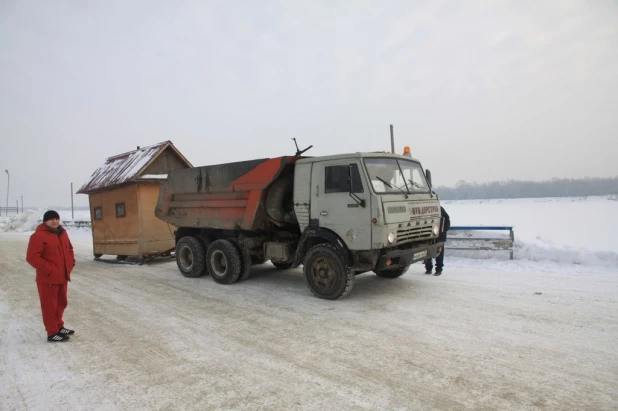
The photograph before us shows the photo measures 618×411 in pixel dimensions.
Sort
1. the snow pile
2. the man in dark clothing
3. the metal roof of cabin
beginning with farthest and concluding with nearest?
the snow pile, the metal roof of cabin, the man in dark clothing

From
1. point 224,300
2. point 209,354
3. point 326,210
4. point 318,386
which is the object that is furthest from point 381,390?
point 224,300

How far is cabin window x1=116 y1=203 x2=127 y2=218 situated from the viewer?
11.9 meters

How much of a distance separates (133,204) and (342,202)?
8.18 meters

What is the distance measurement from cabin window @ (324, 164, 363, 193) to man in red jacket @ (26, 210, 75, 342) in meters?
4.09

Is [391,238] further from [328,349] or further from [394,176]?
[328,349]

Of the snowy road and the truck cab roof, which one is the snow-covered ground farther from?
the truck cab roof

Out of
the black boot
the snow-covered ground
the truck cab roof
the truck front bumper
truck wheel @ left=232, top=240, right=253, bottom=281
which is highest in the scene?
the truck cab roof

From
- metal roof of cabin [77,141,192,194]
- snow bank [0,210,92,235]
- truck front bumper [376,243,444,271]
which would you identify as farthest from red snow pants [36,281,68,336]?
snow bank [0,210,92,235]

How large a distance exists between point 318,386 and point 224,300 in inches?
144

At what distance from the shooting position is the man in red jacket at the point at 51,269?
15.1 feet

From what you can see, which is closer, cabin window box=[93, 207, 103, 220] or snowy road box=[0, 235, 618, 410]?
snowy road box=[0, 235, 618, 410]

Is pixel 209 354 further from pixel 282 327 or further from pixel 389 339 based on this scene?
pixel 389 339

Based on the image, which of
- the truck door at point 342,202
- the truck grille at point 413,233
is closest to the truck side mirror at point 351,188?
the truck door at point 342,202

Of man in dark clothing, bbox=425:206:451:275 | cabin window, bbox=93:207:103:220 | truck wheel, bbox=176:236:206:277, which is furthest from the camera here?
cabin window, bbox=93:207:103:220
